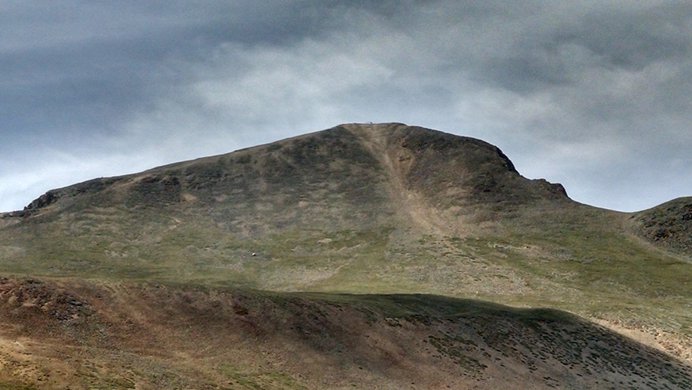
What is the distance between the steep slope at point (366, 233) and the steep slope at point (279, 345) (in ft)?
49.3

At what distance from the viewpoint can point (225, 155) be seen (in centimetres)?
18112

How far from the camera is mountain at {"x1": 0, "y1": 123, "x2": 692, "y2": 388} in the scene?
47.3m

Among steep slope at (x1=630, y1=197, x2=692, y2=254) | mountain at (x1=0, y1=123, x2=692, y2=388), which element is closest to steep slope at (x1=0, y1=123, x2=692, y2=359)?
mountain at (x1=0, y1=123, x2=692, y2=388)

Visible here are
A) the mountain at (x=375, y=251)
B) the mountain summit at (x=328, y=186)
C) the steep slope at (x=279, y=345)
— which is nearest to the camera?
the steep slope at (x=279, y=345)

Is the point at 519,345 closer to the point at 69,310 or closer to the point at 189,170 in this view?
the point at 69,310

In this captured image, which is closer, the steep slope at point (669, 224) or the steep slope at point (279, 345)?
the steep slope at point (279, 345)

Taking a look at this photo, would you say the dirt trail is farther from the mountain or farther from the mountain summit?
the mountain

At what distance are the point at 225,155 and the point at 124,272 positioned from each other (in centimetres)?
8648

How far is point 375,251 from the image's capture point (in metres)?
113

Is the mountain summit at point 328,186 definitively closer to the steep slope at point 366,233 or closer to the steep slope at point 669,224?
the steep slope at point 366,233

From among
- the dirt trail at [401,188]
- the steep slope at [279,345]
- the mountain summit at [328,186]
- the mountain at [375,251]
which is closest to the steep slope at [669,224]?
the mountain at [375,251]

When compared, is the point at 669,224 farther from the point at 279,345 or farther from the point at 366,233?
the point at 279,345

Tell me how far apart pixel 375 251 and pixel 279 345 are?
7179cm

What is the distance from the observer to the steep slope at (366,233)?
89438mm
